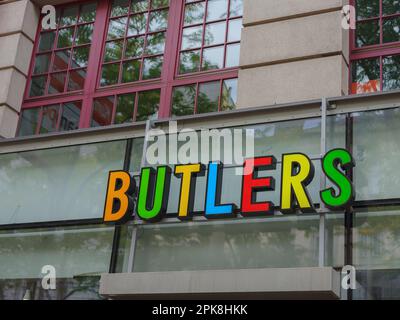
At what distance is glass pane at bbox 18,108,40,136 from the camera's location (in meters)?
14.8

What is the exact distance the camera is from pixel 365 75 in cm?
1223

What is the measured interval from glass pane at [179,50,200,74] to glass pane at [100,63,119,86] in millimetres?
1468

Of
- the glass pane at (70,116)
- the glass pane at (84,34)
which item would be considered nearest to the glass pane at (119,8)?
the glass pane at (84,34)

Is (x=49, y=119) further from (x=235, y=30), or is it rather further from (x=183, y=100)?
(x=235, y=30)

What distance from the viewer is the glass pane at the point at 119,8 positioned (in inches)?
598

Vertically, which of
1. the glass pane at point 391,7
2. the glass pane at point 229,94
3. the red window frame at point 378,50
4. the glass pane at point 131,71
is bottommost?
the glass pane at point 229,94

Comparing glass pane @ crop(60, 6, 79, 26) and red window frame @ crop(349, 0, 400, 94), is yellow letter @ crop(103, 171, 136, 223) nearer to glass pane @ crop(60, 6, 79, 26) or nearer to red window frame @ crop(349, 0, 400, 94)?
red window frame @ crop(349, 0, 400, 94)

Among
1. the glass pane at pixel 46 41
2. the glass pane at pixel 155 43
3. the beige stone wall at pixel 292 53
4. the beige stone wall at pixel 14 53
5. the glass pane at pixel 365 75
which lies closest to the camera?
the beige stone wall at pixel 292 53

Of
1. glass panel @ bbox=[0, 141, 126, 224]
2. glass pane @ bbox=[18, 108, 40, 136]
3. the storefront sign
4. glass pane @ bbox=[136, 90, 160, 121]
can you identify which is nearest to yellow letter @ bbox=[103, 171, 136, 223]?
the storefront sign

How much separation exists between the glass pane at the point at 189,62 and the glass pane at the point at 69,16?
124 inches

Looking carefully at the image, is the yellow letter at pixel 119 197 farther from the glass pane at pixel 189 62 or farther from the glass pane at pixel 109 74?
the glass pane at pixel 109 74

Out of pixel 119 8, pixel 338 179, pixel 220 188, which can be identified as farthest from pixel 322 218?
pixel 119 8

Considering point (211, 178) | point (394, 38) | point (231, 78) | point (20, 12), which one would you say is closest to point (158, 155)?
point (211, 178)

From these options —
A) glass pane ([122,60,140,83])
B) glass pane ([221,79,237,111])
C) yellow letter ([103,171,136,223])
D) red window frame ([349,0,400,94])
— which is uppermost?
glass pane ([122,60,140,83])
